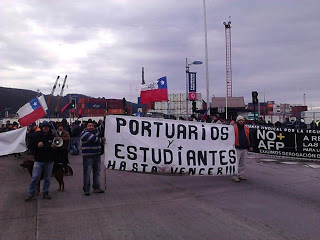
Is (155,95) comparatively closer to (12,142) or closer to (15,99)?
(12,142)

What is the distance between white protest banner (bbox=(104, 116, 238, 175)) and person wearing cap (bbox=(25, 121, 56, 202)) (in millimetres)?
1214

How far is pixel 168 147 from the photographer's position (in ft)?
24.8

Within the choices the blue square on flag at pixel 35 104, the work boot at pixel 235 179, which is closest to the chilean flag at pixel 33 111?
the blue square on flag at pixel 35 104

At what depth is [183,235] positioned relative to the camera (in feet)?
14.6

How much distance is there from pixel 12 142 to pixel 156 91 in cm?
856

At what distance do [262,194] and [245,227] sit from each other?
86.2 inches

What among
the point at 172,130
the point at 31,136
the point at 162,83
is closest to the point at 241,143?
the point at 172,130

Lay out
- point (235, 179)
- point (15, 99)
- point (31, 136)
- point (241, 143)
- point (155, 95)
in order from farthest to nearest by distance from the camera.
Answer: point (15, 99) → point (155, 95) → point (241, 143) → point (235, 179) → point (31, 136)

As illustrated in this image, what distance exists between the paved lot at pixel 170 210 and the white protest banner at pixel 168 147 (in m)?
0.51

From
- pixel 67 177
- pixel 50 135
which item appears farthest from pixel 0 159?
pixel 50 135

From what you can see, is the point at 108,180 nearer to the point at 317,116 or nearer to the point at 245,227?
the point at 245,227

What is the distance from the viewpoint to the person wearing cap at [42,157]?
6473mm

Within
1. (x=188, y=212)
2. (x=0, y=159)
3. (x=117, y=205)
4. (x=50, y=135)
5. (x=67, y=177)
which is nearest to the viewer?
(x=188, y=212)

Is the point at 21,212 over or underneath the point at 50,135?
underneath
